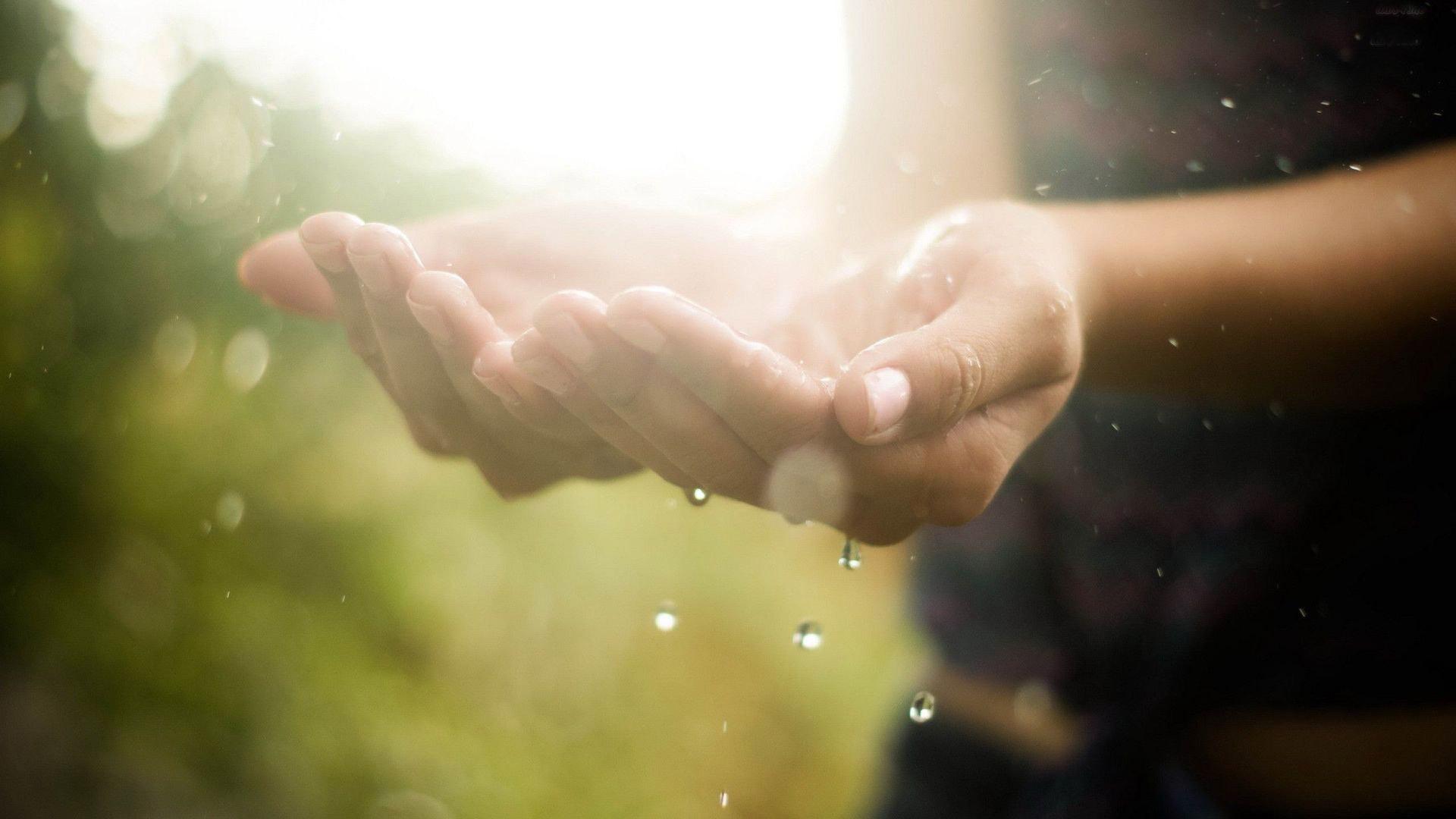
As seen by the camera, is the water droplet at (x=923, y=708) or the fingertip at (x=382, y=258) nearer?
the fingertip at (x=382, y=258)

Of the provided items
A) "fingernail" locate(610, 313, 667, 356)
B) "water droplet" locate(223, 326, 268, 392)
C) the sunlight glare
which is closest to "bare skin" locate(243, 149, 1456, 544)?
"fingernail" locate(610, 313, 667, 356)

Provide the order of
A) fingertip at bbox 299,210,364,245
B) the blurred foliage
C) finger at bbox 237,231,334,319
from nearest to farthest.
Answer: fingertip at bbox 299,210,364,245 → finger at bbox 237,231,334,319 → the blurred foliage

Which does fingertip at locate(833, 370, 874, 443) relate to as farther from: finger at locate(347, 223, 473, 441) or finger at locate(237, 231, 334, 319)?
finger at locate(237, 231, 334, 319)

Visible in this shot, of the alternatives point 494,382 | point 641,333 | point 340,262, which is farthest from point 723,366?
point 340,262

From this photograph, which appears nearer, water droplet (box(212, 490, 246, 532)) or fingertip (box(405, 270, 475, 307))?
fingertip (box(405, 270, 475, 307))

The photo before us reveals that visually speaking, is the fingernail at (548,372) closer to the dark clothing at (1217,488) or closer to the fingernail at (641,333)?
the fingernail at (641,333)

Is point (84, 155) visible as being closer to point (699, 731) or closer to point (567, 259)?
point (567, 259)

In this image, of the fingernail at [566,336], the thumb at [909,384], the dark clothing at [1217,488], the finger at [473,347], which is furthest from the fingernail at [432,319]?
the dark clothing at [1217,488]
